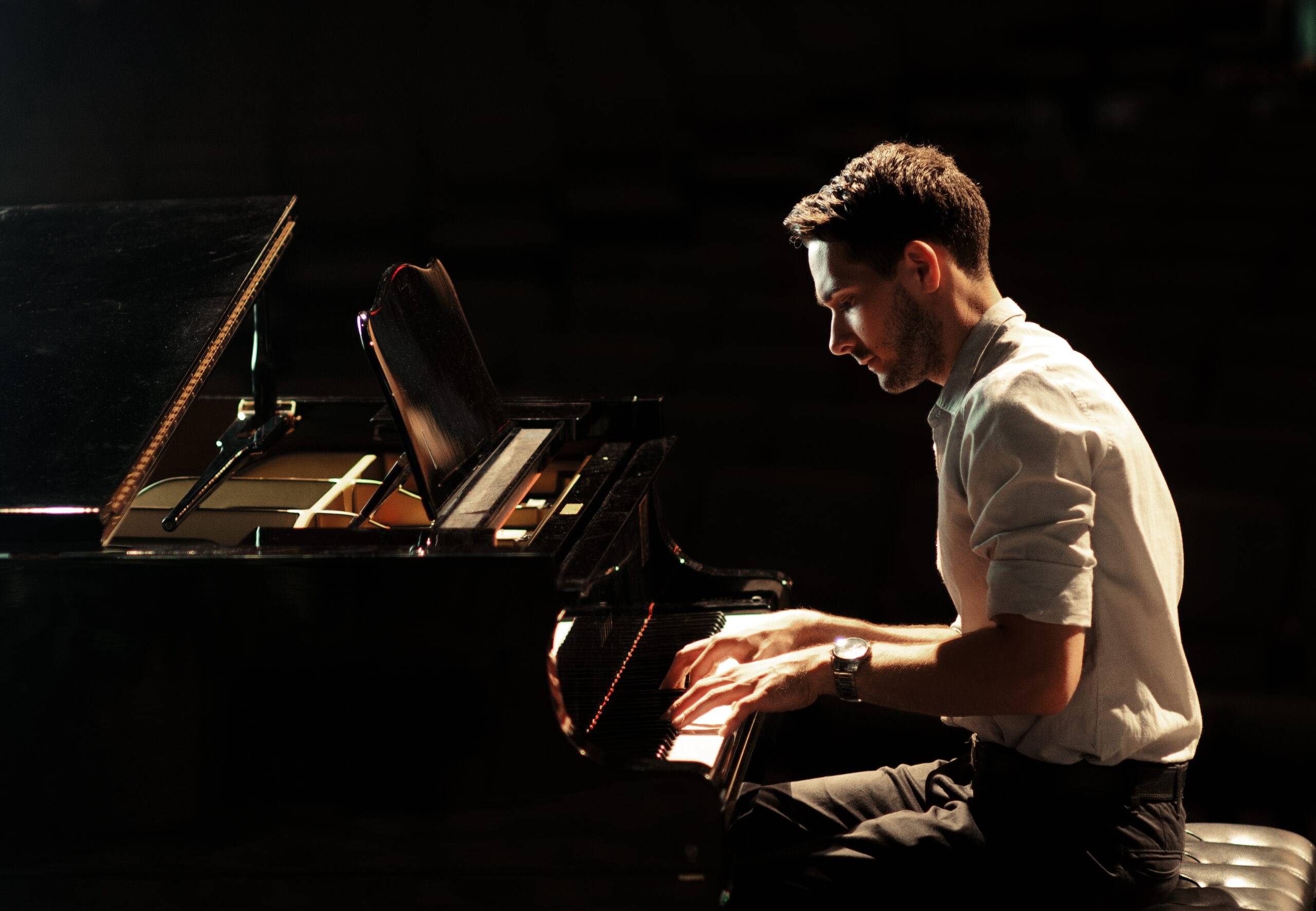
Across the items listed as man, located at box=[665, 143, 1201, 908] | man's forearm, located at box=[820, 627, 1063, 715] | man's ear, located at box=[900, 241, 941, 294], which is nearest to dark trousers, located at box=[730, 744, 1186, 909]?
man, located at box=[665, 143, 1201, 908]

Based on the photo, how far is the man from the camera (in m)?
1.45

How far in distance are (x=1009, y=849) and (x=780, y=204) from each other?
5964mm

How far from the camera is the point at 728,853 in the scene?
159 centimetres

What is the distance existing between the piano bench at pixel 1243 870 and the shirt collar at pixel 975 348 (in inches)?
25.6

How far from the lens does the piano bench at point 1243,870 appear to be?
160 centimetres

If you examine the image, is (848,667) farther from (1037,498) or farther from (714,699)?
(1037,498)

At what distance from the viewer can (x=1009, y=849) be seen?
1604 millimetres

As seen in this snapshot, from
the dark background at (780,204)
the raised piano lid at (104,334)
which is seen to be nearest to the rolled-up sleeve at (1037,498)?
the raised piano lid at (104,334)

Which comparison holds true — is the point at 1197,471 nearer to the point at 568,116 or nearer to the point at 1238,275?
the point at 1238,275

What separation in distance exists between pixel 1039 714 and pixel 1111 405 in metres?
0.37

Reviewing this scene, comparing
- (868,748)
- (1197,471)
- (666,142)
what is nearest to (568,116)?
(666,142)

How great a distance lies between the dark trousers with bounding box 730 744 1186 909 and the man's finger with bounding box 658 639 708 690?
238mm

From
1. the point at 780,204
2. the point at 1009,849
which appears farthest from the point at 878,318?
the point at 780,204

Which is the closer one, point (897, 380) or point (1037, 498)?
point (1037, 498)
